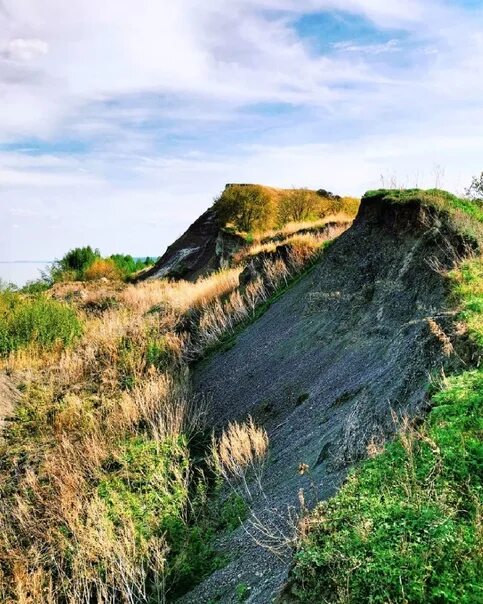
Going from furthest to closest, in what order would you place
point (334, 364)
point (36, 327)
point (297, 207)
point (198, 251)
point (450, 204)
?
point (198, 251), point (297, 207), point (36, 327), point (450, 204), point (334, 364)

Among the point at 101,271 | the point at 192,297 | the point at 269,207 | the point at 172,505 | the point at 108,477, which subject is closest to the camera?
the point at 172,505

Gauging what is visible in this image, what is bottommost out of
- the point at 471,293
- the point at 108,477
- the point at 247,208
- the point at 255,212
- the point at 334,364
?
the point at 108,477

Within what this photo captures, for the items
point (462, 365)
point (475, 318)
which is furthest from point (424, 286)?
point (462, 365)

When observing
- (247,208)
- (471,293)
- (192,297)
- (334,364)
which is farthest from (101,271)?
(471,293)

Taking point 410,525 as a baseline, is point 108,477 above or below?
below

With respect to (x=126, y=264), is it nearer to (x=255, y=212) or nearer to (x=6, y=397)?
(x=255, y=212)

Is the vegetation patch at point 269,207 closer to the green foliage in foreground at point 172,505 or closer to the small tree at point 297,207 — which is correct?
the small tree at point 297,207

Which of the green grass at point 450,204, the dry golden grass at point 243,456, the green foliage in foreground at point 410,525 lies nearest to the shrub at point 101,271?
the green grass at point 450,204

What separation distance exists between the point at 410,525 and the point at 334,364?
5.73m

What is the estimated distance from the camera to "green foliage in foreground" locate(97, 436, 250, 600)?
19.0 ft

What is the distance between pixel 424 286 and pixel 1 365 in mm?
10157

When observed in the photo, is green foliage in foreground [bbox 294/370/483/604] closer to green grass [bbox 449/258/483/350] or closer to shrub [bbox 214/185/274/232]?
green grass [bbox 449/258/483/350]

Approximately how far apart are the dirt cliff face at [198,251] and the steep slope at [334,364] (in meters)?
16.6

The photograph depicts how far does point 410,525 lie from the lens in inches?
127
